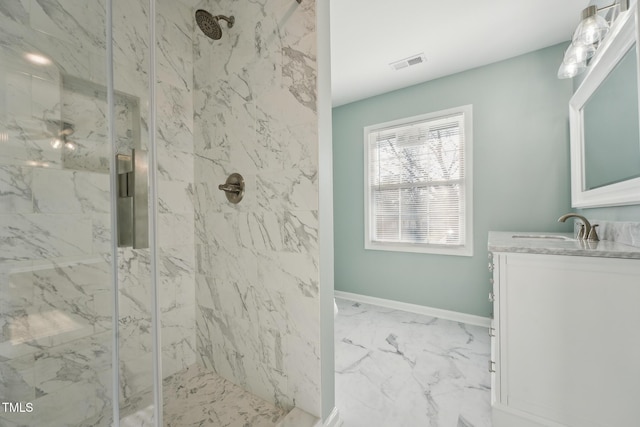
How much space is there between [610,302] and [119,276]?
169cm

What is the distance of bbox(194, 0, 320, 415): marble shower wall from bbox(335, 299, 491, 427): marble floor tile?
0.49m

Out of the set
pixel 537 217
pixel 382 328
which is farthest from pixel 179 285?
pixel 537 217

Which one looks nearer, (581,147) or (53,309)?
(53,309)

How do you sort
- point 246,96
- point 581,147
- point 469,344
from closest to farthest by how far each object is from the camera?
point 246,96, point 581,147, point 469,344

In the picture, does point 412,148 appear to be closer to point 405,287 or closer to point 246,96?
point 405,287

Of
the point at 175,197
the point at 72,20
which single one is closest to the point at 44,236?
the point at 72,20

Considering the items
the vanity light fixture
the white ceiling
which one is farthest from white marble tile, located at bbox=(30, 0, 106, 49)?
the vanity light fixture

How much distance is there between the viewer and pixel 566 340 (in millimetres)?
1124

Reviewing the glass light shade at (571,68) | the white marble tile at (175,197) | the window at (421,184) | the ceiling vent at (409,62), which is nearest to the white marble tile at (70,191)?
the white marble tile at (175,197)

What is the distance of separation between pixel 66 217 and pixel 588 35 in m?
2.41

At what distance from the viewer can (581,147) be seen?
196cm

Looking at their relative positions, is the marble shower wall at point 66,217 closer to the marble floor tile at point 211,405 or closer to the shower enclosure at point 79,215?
the shower enclosure at point 79,215

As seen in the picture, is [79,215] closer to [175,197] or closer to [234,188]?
[234,188]

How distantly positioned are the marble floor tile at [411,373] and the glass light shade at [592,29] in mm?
2148
